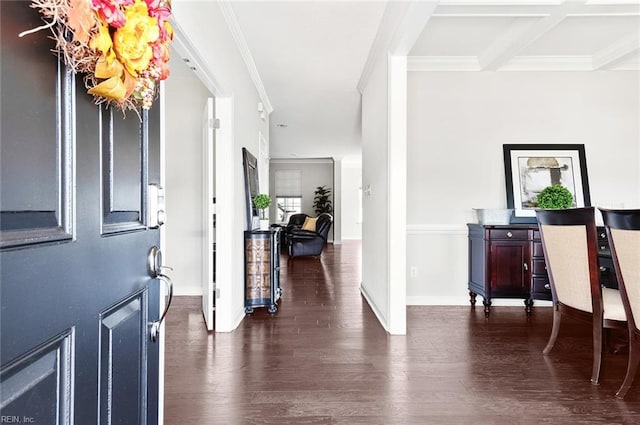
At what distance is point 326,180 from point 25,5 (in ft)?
35.5

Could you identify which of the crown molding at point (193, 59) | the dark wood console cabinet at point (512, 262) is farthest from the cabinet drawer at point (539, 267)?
the crown molding at point (193, 59)

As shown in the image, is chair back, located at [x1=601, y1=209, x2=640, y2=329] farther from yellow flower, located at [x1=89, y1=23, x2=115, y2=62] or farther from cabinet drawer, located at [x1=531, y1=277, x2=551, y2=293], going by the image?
yellow flower, located at [x1=89, y1=23, x2=115, y2=62]

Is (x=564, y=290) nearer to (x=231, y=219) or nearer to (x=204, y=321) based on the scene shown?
(x=231, y=219)

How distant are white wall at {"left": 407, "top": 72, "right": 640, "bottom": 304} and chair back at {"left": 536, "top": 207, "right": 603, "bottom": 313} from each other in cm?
134

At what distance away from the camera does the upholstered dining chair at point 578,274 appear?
210 cm

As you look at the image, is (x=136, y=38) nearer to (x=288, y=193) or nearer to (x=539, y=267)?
(x=539, y=267)

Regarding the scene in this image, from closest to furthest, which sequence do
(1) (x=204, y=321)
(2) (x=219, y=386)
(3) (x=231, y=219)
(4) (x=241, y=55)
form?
1. (2) (x=219, y=386)
2. (3) (x=231, y=219)
3. (1) (x=204, y=321)
4. (4) (x=241, y=55)

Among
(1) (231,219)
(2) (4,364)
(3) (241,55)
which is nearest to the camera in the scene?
(2) (4,364)

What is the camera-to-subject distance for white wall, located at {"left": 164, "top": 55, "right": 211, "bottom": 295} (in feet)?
13.5

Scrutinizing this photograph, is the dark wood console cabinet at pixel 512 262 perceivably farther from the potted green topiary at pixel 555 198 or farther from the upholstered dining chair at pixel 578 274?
the upholstered dining chair at pixel 578 274

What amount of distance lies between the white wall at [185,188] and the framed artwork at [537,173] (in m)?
3.62

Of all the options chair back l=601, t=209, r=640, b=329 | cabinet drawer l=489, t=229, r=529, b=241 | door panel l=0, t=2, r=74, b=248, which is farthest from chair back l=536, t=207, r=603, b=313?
door panel l=0, t=2, r=74, b=248

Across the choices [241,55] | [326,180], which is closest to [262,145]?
[241,55]

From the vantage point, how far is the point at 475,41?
3.39 m
